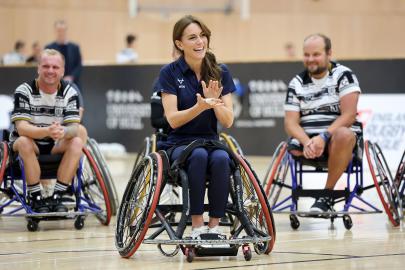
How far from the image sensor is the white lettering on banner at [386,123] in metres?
10.4

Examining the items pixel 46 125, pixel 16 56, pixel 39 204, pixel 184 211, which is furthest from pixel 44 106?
pixel 16 56

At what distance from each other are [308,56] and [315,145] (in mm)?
629

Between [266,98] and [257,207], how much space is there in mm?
8134

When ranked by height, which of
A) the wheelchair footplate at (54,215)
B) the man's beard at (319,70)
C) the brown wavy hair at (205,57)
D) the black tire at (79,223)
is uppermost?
the brown wavy hair at (205,57)

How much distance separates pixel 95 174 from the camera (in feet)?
19.4

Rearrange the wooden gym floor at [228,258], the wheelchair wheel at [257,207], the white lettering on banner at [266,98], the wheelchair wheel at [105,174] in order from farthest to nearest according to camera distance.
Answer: the white lettering on banner at [266,98]
the wheelchair wheel at [105,174]
the wheelchair wheel at [257,207]
the wooden gym floor at [228,258]

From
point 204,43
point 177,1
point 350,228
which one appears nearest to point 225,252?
point 204,43

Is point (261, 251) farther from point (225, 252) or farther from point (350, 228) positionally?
point (350, 228)

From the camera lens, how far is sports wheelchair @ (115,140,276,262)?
4.12 metres

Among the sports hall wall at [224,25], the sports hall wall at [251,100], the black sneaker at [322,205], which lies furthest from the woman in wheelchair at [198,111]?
the sports hall wall at [224,25]

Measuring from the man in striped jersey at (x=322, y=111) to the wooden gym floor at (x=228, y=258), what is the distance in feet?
1.51

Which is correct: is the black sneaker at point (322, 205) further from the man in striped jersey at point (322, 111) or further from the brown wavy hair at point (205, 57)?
the brown wavy hair at point (205, 57)

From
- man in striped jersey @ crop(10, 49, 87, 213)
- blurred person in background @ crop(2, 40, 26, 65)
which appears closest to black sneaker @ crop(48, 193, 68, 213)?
man in striped jersey @ crop(10, 49, 87, 213)

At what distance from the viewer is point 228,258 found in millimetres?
4301
